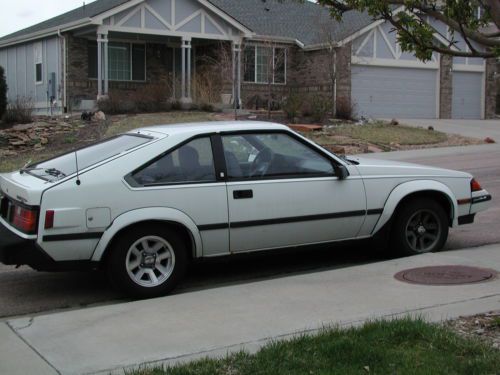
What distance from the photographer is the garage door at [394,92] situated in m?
30.4

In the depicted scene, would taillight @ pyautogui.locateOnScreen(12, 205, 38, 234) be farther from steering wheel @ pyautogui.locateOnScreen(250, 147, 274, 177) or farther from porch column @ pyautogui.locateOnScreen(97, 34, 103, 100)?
porch column @ pyautogui.locateOnScreen(97, 34, 103, 100)

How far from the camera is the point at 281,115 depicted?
82.9 ft

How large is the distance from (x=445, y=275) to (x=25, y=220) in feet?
12.2

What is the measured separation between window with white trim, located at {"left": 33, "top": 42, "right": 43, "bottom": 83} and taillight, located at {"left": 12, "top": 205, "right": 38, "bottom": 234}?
24283 millimetres

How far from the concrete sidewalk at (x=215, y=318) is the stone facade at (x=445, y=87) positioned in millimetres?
28127

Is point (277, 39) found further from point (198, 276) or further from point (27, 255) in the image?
point (27, 255)

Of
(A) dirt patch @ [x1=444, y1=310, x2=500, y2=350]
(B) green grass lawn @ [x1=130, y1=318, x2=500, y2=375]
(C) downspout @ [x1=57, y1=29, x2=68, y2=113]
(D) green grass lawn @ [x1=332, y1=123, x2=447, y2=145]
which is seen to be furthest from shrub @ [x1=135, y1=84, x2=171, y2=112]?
(B) green grass lawn @ [x1=130, y1=318, x2=500, y2=375]

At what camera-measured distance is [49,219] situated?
218 inches

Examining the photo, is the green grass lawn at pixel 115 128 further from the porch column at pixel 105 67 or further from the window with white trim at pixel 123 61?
the window with white trim at pixel 123 61

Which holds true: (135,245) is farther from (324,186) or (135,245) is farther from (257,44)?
(257,44)

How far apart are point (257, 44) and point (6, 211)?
2502 cm

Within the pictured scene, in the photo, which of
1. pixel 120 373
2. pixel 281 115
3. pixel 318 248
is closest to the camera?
pixel 120 373

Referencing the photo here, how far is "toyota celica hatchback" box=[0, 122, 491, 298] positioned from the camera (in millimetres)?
5656

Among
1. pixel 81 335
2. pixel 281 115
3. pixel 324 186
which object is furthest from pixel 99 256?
pixel 281 115
